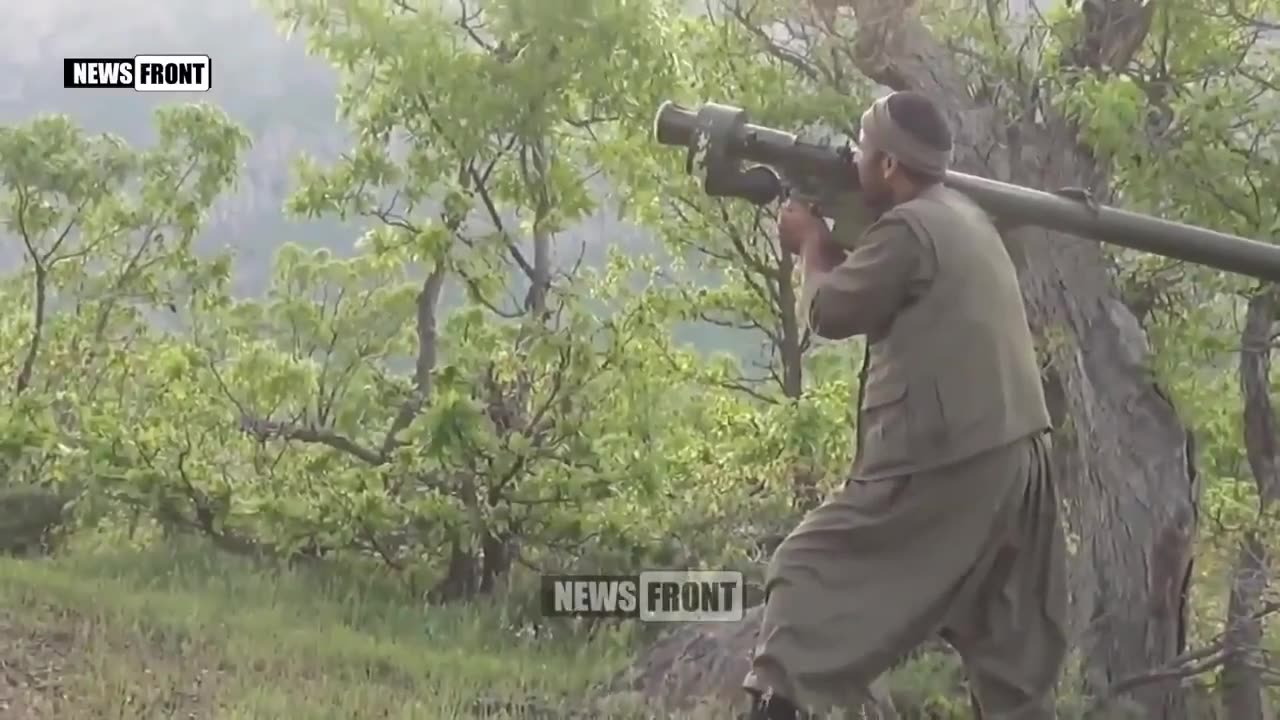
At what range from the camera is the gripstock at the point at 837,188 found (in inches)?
141

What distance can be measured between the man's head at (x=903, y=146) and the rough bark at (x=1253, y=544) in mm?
2333

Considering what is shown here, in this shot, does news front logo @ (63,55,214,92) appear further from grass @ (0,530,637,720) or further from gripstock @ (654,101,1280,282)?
gripstock @ (654,101,1280,282)

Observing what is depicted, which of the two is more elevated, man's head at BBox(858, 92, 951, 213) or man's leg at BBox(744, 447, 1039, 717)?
man's head at BBox(858, 92, 951, 213)

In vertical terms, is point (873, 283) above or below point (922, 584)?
above

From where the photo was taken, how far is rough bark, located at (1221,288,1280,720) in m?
4.93

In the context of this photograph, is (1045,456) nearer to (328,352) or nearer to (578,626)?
(578,626)

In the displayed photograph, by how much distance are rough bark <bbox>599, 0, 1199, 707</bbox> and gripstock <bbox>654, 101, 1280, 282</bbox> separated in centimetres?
155
